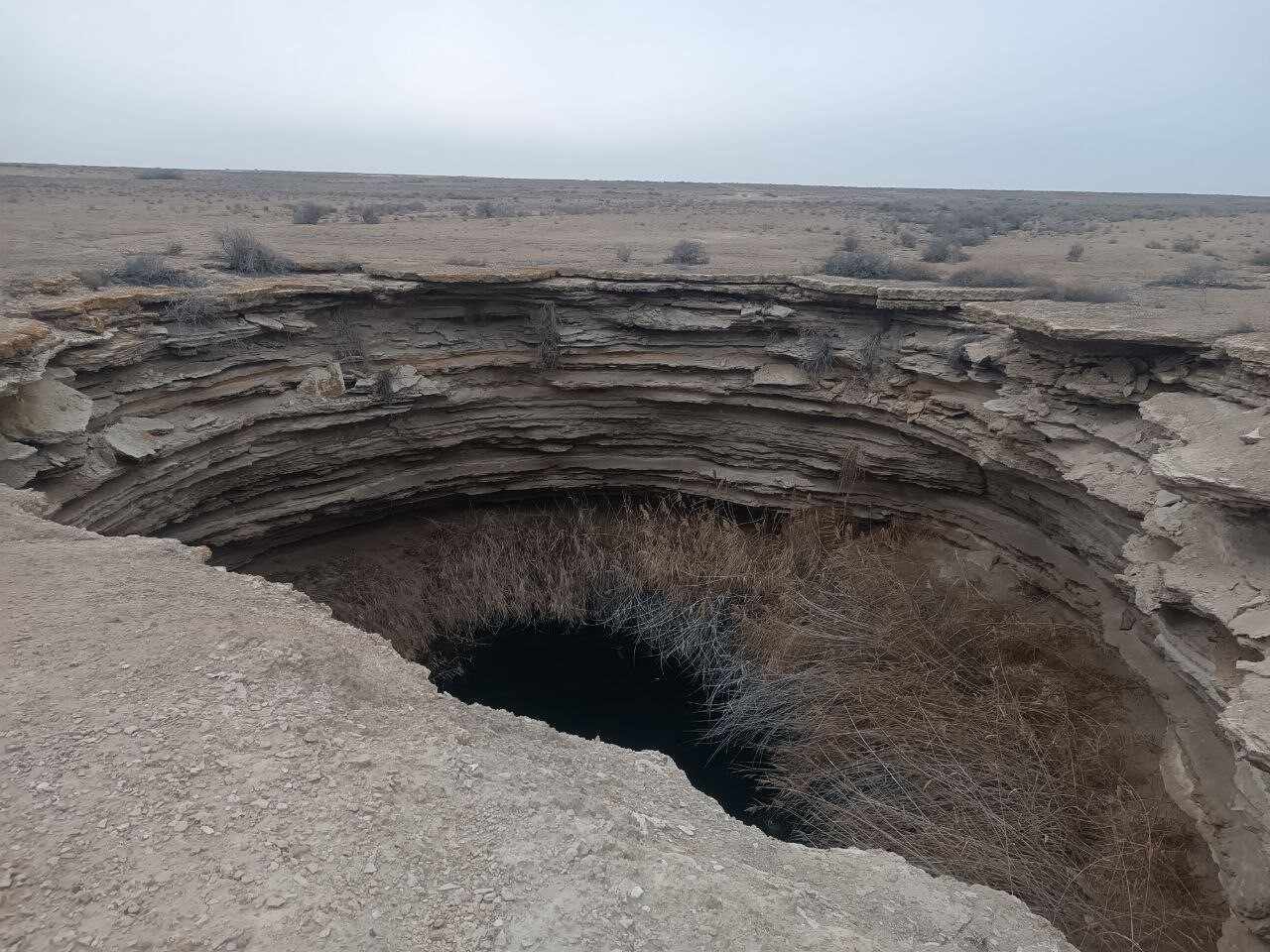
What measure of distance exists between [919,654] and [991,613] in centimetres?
125

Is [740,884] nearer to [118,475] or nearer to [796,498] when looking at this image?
[118,475]

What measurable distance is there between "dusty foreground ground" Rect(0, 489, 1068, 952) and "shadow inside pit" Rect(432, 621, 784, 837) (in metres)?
4.26

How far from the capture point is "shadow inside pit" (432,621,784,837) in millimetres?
8062

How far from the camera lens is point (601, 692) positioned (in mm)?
9531

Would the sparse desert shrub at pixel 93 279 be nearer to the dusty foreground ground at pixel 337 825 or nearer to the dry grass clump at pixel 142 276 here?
the dry grass clump at pixel 142 276

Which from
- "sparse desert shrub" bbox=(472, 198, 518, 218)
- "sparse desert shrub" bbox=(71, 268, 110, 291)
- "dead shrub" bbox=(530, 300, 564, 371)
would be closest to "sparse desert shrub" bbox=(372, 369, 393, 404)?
"dead shrub" bbox=(530, 300, 564, 371)

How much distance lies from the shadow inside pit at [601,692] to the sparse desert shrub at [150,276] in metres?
5.64

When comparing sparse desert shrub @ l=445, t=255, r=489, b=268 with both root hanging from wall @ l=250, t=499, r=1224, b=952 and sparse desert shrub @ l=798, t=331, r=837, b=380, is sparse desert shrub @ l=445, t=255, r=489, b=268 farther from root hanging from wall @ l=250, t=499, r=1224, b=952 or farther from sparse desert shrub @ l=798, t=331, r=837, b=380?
sparse desert shrub @ l=798, t=331, r=837, b=380

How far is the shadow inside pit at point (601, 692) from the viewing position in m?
8.06

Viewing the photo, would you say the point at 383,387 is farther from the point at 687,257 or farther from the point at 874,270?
the point at 874,270

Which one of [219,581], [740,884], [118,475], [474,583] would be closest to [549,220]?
[474,583]

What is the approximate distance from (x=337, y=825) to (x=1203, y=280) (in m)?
12.8

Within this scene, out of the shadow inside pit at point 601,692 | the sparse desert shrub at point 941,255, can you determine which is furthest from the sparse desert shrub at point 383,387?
the sparse desert shrub at point 941,255

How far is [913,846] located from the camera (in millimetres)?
5770
